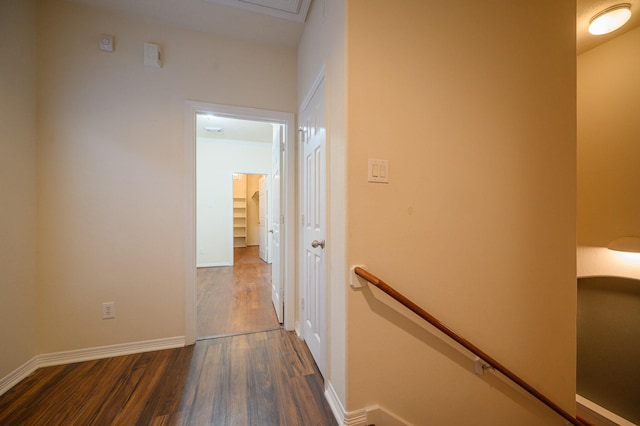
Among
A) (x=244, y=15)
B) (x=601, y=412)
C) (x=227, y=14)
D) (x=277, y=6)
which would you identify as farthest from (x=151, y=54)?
(x=601, y=412)

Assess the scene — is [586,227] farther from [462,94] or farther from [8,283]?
[8,283]

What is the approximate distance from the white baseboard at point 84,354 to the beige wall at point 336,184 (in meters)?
1.51

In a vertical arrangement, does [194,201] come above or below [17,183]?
below

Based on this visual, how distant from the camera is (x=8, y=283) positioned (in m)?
1.45

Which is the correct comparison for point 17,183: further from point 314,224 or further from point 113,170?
point 314,224

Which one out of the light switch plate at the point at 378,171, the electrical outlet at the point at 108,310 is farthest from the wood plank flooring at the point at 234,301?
the light switch plate at the point at 378,171

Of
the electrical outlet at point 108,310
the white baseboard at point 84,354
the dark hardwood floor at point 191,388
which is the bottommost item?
the dark hardwood floor at point 191,388

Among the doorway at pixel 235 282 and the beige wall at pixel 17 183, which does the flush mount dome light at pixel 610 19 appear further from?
the beige wall at pixel 17 183

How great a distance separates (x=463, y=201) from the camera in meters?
1.33

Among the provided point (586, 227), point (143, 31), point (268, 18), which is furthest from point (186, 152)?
point (586, 227)

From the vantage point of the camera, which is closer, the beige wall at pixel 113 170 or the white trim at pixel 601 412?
the beige wall at pixel 113 170

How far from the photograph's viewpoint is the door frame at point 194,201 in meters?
1.98

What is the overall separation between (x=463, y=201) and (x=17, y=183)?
298 centimetres

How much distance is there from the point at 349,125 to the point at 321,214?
622 millimetres
